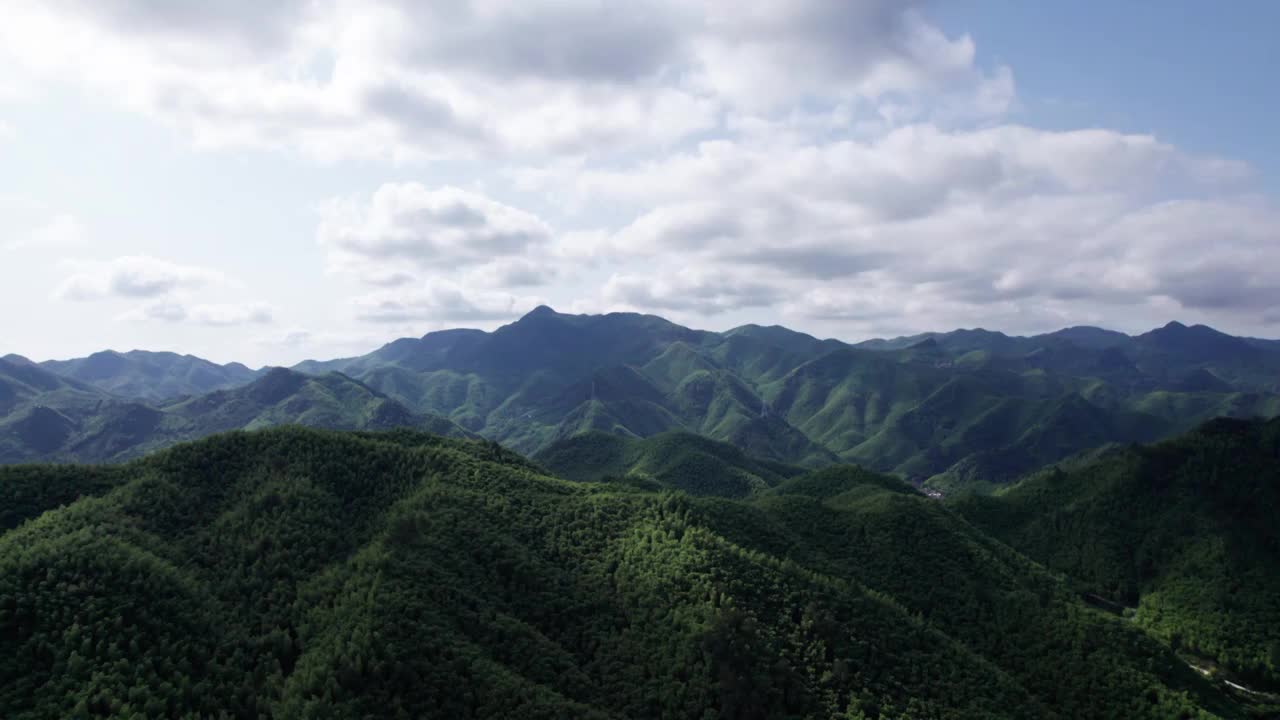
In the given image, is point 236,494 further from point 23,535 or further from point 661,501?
point 661,501

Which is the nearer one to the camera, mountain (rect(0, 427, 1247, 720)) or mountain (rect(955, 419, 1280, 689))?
mountain (rect(0, 427, 1247, 720))

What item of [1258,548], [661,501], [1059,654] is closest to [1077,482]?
[1258,548]

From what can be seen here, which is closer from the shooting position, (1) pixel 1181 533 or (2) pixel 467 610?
(2) pixel 467 610

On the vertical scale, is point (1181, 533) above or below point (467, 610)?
below

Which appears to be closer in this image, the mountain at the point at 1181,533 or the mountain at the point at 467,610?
the mountain at the point at 467,610
